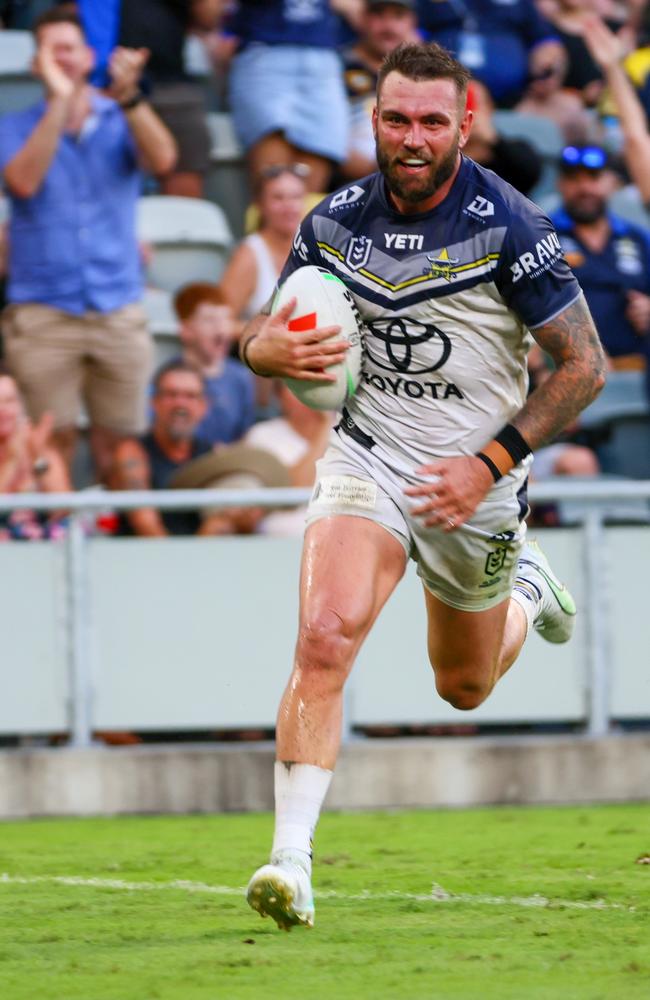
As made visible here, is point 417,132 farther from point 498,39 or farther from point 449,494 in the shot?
point 498,39

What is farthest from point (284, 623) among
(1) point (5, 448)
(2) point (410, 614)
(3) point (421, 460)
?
(3) point (421, 460)

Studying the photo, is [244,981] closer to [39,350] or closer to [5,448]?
[5,448]

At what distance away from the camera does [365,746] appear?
9297 mm

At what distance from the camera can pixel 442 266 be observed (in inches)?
224

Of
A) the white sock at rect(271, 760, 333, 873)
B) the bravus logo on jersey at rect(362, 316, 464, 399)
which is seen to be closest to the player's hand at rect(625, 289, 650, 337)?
the bravus logo on jersey at rect(362, 316, 464, 399)

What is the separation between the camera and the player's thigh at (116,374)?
10445mm

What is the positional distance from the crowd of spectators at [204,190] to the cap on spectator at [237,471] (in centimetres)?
1

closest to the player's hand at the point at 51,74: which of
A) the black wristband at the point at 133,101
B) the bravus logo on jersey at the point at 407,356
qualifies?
the black wristband at the point at 133,101

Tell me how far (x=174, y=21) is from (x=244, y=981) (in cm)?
841

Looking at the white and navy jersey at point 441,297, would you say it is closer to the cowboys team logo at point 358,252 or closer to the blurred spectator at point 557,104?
the cowboys team logo at point 358,252

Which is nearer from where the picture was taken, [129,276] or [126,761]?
[126,761]

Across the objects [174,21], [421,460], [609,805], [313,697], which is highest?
[174,21]

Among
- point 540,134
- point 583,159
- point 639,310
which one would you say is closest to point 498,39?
point 540,134

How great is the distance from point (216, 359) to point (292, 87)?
2.35 metres
